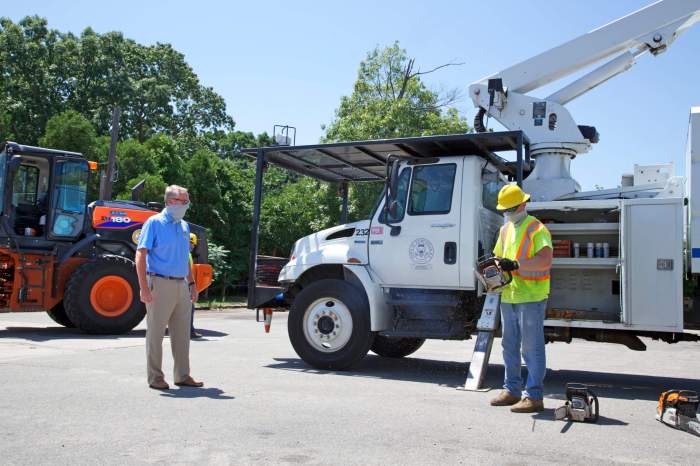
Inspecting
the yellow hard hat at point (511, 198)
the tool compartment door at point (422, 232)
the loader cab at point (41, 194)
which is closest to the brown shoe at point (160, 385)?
the tool compartment door at point (422, 232)

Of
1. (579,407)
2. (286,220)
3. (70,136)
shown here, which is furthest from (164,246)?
(286,220)

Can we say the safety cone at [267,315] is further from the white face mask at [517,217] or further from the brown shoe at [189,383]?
the white face mask at [517,217]

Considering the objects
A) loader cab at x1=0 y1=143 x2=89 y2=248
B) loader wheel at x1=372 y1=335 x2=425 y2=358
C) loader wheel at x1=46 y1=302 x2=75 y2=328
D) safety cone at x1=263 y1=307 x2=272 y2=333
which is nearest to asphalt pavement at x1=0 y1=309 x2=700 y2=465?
loader wheel at x1=372 y1=335 x2=425 y2=358

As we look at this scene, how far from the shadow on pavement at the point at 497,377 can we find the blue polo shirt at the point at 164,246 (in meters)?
2.34

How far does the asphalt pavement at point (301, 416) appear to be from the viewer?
4719 mm

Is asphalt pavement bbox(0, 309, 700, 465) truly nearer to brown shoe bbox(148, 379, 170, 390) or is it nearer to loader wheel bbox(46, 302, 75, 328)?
brown shoe bbox(148, 379, 170, 390)

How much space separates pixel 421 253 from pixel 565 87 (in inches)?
123

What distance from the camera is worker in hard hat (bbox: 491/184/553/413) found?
6305mm

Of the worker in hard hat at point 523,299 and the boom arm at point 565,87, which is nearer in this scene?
the worker in hard hat at point 523,299

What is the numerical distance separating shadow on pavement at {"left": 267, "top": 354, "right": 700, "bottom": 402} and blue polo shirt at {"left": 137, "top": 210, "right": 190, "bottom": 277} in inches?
92.1

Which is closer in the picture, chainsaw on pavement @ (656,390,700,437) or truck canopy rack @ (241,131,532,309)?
chainsaw on pavement @ (656,390,700,437)

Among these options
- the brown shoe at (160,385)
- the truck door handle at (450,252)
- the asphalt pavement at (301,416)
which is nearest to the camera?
the asphalt pavement at (301,416)

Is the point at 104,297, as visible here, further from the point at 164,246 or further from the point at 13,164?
the point at 164,246

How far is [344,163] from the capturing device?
10.2 meters
